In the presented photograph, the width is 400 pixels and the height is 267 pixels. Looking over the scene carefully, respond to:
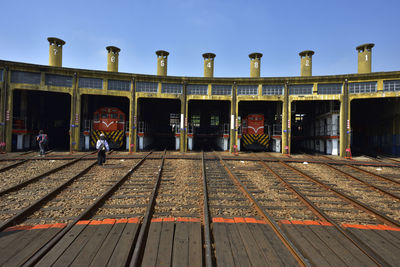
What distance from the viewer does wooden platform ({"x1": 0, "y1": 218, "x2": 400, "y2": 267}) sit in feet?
9.12

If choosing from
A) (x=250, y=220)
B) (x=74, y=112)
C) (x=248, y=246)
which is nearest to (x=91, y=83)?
(x=74, y=112)

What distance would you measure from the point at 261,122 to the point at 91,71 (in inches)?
545

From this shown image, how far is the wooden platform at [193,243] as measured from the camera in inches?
109

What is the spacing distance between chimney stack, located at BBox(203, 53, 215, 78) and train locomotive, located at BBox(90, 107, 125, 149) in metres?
8.65

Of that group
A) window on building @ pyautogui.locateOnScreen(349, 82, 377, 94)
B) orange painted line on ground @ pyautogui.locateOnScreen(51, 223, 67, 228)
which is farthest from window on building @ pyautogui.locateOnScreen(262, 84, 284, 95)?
orange painted line on ground @ pyautogui.locateOnScreen(51, 223, 67, 228)

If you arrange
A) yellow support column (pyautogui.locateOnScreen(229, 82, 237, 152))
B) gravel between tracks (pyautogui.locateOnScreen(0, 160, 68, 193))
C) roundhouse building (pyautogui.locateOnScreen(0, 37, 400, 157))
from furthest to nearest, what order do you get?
yellow support column (pyautogui.locateOnScreen(229, 82, 237, 152)) < roundhouse building (pyautogui.locateOnScreen(0, 37, 400, 157)) < gravel between tracks (pyautogui.locateOnScreen(0, 160, 68, 193))

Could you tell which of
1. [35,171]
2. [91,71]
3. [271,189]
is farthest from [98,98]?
[271,189]

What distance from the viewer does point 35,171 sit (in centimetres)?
847

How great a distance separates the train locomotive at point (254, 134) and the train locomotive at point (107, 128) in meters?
10.0

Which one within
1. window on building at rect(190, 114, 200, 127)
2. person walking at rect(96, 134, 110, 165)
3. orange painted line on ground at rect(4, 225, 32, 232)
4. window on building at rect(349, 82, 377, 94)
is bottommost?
orange painted line on ground at rect(4, 225, 32, 232)

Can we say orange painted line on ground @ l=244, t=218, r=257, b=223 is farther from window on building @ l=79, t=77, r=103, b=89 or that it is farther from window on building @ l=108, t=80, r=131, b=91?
window on building @ l=79, t=77, r=103, b=89

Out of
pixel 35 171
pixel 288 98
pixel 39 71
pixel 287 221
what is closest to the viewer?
pixel 287 221

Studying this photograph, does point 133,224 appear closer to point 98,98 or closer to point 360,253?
point 360,253

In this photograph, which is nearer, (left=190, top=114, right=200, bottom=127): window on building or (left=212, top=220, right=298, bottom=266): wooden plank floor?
(left=212, top=220, right=298, bottom=266): wooden plank floor
